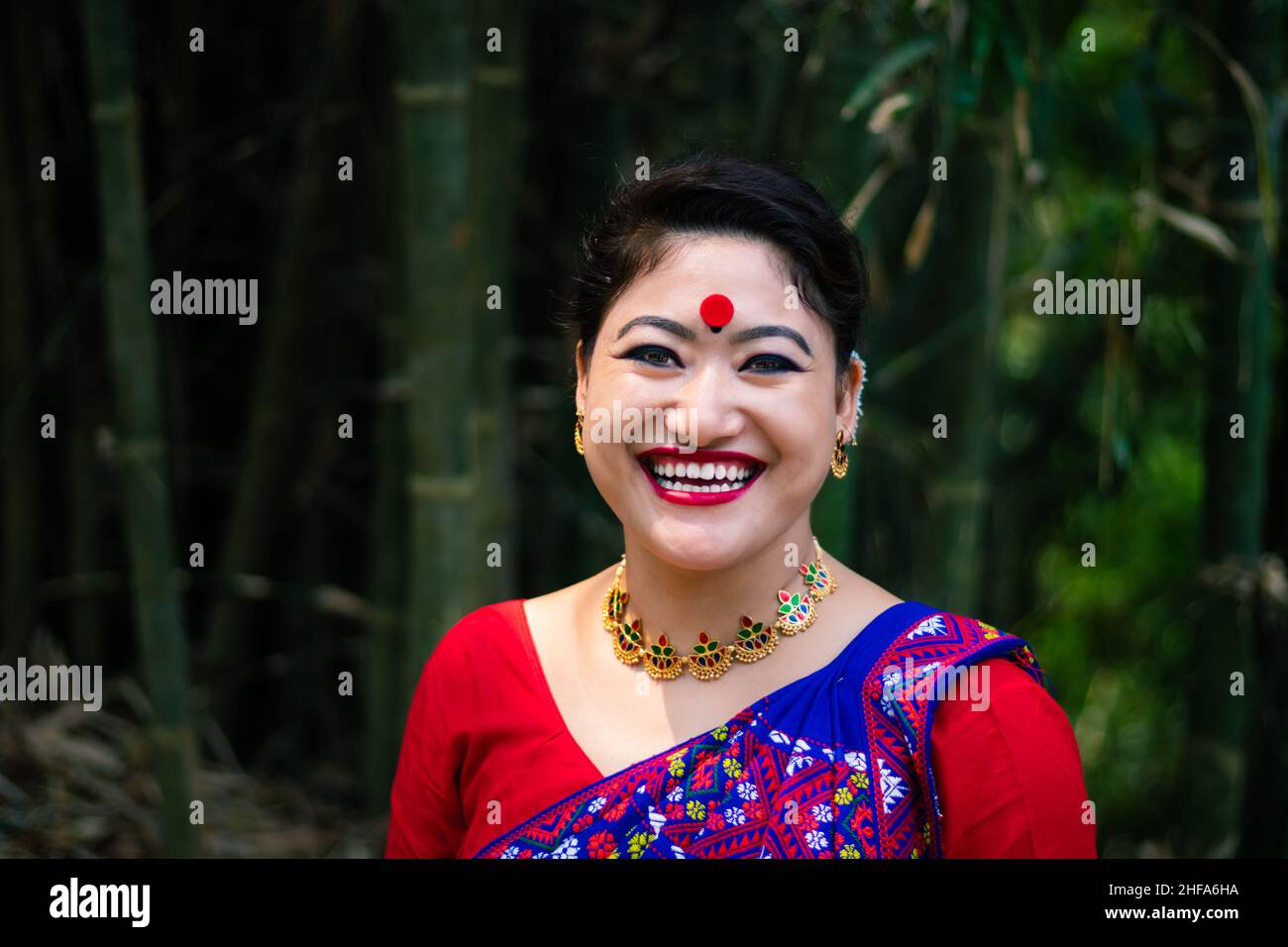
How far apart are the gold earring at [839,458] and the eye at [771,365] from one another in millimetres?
121

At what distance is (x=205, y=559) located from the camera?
2.53 meters

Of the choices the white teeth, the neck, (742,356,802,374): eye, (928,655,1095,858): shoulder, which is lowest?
(928,655,1095,858): shoulder

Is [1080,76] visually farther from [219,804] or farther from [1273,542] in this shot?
[219,804]

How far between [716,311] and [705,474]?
133mm

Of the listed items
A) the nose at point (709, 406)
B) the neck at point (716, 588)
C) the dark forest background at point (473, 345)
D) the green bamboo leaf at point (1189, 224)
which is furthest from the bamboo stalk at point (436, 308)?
the green bamboo leaf at point (1189, 224)

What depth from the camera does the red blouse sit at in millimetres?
1049

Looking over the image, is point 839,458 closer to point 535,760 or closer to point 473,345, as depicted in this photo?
point 535,760

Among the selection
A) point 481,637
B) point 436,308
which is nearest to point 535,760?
point 481,637

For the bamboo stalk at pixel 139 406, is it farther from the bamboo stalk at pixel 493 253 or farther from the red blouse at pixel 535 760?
the red blouse at pixel 535 760

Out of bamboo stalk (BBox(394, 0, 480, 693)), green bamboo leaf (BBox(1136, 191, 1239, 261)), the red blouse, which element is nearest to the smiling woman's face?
the red blouse

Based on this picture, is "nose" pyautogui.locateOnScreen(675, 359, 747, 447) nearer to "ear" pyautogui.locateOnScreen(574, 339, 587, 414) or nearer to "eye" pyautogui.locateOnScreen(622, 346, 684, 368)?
"eye" pyautogui.locateOnScreen(622, 346, 684, 368)

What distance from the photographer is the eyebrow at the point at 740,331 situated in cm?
112

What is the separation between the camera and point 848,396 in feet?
4.04
